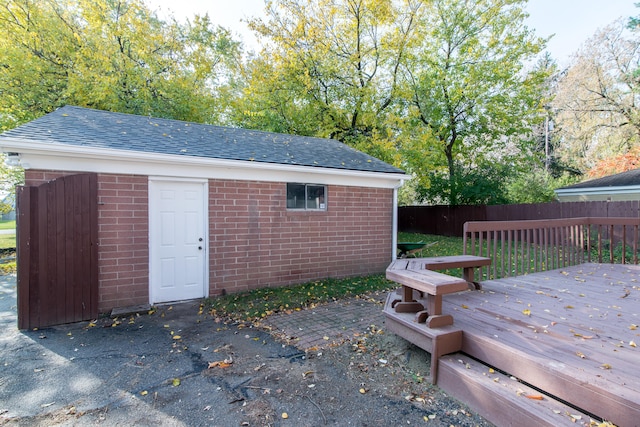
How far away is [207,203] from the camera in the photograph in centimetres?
563

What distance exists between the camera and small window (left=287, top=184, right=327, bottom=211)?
21.7 ft

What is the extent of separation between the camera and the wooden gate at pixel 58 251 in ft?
14.0

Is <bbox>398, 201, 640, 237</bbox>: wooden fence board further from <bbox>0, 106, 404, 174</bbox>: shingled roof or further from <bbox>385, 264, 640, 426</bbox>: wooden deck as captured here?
<bbox>0, 106, 404, 174</bbox>: shingled roof

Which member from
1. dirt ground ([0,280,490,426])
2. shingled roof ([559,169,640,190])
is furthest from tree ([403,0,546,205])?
dirt ground ([0,280,490,426])

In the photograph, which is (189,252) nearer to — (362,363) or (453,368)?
(362,363)

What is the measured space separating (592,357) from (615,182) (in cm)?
1456

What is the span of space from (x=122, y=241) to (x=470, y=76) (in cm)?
1581

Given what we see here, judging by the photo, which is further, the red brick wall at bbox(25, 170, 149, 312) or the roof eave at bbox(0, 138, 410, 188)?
the red brick wall at bbox(25, 170, 149, 312)

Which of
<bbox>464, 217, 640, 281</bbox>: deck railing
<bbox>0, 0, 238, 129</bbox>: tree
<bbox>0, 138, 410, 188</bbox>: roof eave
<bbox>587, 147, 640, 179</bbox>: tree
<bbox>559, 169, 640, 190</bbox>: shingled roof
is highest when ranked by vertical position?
<bbox>0, 0, 238, 129</bbox>: tree

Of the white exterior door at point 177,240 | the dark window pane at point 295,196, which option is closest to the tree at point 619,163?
the dark window pane at point 295,196

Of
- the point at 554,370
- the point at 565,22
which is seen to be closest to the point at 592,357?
the point at 554,370

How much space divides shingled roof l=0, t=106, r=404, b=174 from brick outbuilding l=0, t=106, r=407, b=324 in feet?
0.09

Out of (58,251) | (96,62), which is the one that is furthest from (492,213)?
(96,62)

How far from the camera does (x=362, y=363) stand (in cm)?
329
